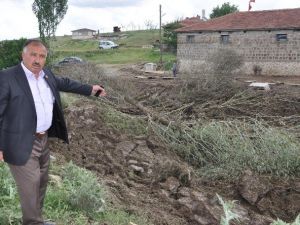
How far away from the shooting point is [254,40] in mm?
28047

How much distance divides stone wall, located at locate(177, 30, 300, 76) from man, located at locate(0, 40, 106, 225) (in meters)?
22.4

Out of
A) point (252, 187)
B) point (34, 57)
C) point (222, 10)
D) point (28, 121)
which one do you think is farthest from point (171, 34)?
point (28, 121)

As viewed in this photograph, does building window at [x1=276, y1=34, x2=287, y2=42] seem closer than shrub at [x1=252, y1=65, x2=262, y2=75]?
Yes

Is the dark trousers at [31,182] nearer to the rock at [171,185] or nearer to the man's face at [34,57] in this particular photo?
the man's face at [34,57]

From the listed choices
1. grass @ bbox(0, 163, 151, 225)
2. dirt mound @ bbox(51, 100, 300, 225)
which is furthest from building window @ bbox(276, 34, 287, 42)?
grass @ bbox(0, 163, 151, 225)

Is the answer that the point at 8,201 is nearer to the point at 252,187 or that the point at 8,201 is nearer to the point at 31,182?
the point at 31,182

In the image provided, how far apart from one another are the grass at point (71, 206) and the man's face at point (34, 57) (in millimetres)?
Answer: 1439

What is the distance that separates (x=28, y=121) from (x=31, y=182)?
53 centimetres

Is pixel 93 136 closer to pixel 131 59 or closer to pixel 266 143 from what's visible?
pixel 266 143

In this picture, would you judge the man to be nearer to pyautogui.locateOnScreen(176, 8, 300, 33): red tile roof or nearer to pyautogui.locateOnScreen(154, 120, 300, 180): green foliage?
pyautogui.locateOnScreen(154, 120, 300, 180): green foliage

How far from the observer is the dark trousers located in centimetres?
397

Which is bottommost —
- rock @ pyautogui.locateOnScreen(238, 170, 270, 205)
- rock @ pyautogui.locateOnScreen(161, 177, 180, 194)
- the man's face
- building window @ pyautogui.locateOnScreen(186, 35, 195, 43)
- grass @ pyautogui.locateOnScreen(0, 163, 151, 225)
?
rock @ pyautogui.locateOnScreen(238, 170, 270, 205)

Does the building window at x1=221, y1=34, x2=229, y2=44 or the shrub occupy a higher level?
the building window at x1=221, y1=34, x2=229, y2=44

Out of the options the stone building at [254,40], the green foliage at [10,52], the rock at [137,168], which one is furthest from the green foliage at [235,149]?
the stone building at [254,40]
